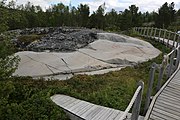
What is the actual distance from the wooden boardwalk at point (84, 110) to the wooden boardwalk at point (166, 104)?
1.12 ft

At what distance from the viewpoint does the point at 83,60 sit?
13680 mm

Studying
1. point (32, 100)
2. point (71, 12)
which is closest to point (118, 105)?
point (32, 100)

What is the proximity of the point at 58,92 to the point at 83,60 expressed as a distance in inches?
204

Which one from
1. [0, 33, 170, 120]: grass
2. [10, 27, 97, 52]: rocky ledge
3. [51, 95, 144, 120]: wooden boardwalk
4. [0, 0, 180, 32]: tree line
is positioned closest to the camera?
[51, 95, 144, 120]: wooden boardwalk

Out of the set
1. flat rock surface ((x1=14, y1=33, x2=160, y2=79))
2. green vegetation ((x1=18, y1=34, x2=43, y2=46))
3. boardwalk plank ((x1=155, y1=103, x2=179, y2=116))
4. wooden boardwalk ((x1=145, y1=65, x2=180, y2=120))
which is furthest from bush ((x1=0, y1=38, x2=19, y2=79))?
green vegetation ((x1=18, y1=34, x2=43, y2=46))

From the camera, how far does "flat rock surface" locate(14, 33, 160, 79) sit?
11750 millimetres

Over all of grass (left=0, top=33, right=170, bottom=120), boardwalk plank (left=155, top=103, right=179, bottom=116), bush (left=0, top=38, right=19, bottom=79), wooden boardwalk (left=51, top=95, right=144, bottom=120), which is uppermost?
bush (left=0, top=38, right=19, bottom=79)

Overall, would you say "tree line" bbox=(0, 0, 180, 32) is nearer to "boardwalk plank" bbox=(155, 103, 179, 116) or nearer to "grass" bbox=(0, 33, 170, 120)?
"grass" bbox=(0, 33, 170, 120)

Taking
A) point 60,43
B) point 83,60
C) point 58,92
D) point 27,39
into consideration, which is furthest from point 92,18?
point 58,92

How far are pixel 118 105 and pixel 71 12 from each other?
1260 inches

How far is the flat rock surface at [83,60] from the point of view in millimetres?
11750

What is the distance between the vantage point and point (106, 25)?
39469 millimetres

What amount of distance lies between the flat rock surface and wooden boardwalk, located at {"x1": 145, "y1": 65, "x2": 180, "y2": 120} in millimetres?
5335

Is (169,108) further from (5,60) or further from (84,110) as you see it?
(5,60)
